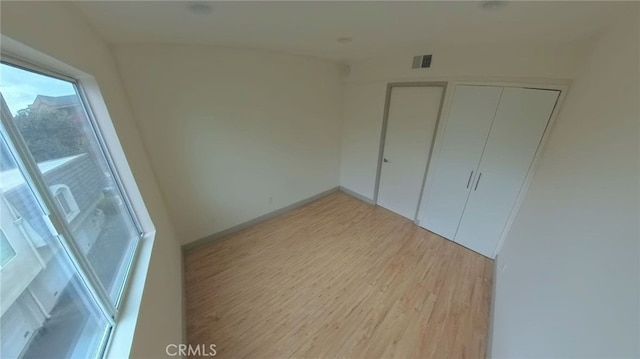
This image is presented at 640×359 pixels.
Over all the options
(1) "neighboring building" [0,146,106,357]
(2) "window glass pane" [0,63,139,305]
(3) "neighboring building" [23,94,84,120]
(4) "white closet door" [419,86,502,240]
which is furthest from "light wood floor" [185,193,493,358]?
(3) "neighboring building" [23,94,84,120]

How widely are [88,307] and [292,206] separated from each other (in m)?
2.87

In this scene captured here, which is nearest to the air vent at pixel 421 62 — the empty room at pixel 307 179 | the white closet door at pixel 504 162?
the empty room at pixel 307 179

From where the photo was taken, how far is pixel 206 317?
77.4 inches

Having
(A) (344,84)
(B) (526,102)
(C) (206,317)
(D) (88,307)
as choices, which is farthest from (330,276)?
(A) (344,84)

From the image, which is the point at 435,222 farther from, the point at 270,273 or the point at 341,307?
the point at 270,273

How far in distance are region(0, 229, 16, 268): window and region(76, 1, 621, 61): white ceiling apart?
1.22m

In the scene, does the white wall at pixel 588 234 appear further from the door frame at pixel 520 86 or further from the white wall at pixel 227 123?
the white wall at pixel 227 123

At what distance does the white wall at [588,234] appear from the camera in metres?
0.80

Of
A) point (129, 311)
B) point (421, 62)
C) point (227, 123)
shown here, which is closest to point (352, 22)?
point (421, 62)

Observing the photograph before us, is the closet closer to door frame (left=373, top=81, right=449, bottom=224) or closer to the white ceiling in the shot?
door frame (left=373, top=81, right=449, bottom=224)

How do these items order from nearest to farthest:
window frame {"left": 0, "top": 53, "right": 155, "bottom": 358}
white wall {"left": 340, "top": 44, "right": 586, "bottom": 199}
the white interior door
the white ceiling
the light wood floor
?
window frame {"left": 0, "top": 53, "right": 155, "bottom": 358}
the white ceiling
the light wood floor
white wall {"left": 340, "top": 44, "right": 586, "bottom": 199}
the white interior door

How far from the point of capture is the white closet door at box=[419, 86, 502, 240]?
2.45 m

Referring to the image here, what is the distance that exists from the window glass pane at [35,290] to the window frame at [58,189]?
2 centimetres
